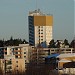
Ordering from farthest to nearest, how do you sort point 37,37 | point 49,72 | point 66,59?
point 37,37, point 66,59, point 49,72

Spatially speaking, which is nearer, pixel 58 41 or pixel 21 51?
pixel 21 51

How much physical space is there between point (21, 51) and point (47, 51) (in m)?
1.64

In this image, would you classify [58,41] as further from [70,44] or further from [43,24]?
[43,24]

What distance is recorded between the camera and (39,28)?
81.5 ft

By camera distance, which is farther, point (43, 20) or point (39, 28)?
point (43, 20)

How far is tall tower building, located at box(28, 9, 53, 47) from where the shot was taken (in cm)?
2398

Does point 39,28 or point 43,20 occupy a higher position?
point 43,20

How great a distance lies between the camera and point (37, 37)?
24.3 metres

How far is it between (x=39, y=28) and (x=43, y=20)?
65 centimetres

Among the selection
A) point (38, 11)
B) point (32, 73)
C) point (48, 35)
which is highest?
point (38, 11)

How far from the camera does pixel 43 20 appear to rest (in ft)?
82.3

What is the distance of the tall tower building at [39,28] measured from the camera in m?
24.0

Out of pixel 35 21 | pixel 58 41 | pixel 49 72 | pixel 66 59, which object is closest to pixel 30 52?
pixel 58 41

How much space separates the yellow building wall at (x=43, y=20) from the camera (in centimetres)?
2405
